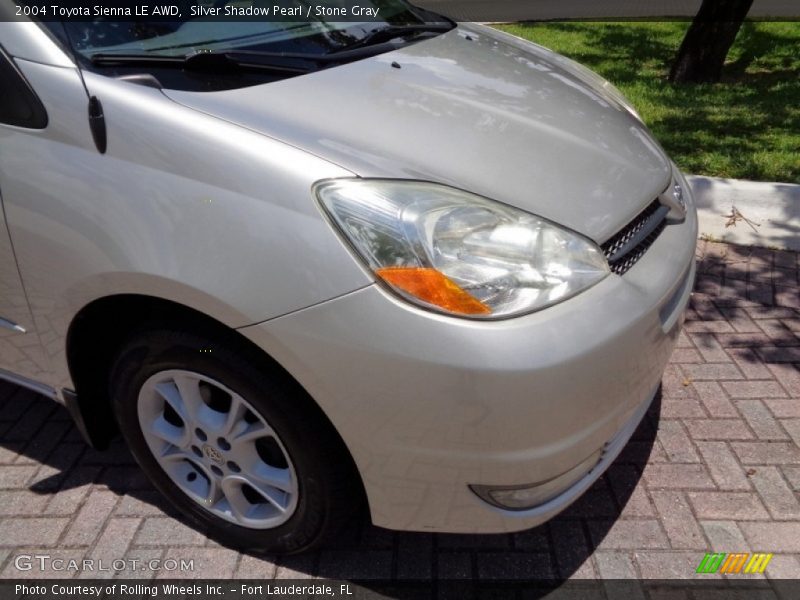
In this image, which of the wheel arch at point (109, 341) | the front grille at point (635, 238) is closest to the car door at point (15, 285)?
the wheel arch at point (109, 341)

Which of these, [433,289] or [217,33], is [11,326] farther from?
[433,289]

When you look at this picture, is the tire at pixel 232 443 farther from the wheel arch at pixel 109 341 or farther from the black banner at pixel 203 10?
the black banner at pixel 203 10

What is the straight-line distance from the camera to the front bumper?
1.63 meters

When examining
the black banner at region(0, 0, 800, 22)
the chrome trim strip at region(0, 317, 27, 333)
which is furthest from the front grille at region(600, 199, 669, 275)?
the chrome trim strip at region(0, 317, 27, 333)

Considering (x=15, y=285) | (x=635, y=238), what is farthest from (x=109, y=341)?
(x=635, y=238)

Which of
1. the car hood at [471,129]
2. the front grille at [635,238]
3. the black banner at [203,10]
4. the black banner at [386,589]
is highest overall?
the black banner at [203,10]

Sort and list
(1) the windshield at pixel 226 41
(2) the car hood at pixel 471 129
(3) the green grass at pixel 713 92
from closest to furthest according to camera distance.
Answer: (2) the car hood at pixel 471 129 < (1) the windshield at pixel 226 41 < (3) the green grass at pixel 713 92

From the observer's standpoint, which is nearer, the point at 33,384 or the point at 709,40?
the point at 33,384

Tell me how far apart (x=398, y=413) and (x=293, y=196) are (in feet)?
1.86

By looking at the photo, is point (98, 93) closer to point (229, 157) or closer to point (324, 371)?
point (229, 157)

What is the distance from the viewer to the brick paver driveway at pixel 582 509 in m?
2.24

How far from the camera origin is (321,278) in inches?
65.1

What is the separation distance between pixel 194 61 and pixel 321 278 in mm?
872

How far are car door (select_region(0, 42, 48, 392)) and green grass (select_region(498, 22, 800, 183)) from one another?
407cm
